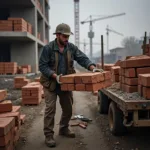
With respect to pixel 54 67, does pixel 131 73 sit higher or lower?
lower

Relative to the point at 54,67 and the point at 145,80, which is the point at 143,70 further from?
the point at 54,67

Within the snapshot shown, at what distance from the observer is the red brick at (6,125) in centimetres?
410

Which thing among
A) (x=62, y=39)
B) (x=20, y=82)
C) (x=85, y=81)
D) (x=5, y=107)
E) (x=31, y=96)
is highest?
(x=62, y=39)

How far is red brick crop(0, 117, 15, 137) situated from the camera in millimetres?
4097

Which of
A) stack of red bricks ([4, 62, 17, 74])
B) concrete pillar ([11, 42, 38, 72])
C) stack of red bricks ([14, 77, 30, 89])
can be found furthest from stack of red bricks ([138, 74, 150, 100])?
concrete pillar ([11, 42, 38, 72])

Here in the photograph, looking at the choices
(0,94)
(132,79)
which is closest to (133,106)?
(132,79)

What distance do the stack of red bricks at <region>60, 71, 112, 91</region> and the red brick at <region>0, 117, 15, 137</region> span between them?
110 cm

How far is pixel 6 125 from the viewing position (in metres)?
4.21

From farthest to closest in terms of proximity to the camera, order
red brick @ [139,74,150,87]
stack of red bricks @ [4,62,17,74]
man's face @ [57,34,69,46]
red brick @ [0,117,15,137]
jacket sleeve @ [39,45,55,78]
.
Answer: stack of red bricks @ [4,62,17,74]
man's face @ [57,34,69,46]
jacket sleeve @ [39,45,55,78]
red brick @ [139,74,150,87]
red brick @ [0,117,15,137]

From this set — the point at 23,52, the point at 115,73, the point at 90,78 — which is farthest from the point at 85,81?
the point at 23,52

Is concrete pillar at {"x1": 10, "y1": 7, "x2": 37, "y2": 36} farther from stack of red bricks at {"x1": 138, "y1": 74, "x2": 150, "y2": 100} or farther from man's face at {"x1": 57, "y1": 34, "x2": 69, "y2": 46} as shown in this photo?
stack of red bricks at {"x1": 138, "y1": 74, "x2": 150, "y2": 100}

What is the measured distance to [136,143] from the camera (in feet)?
17.1

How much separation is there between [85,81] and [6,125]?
149 centimetres

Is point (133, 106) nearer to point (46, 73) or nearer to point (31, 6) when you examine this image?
point (46, 73)
